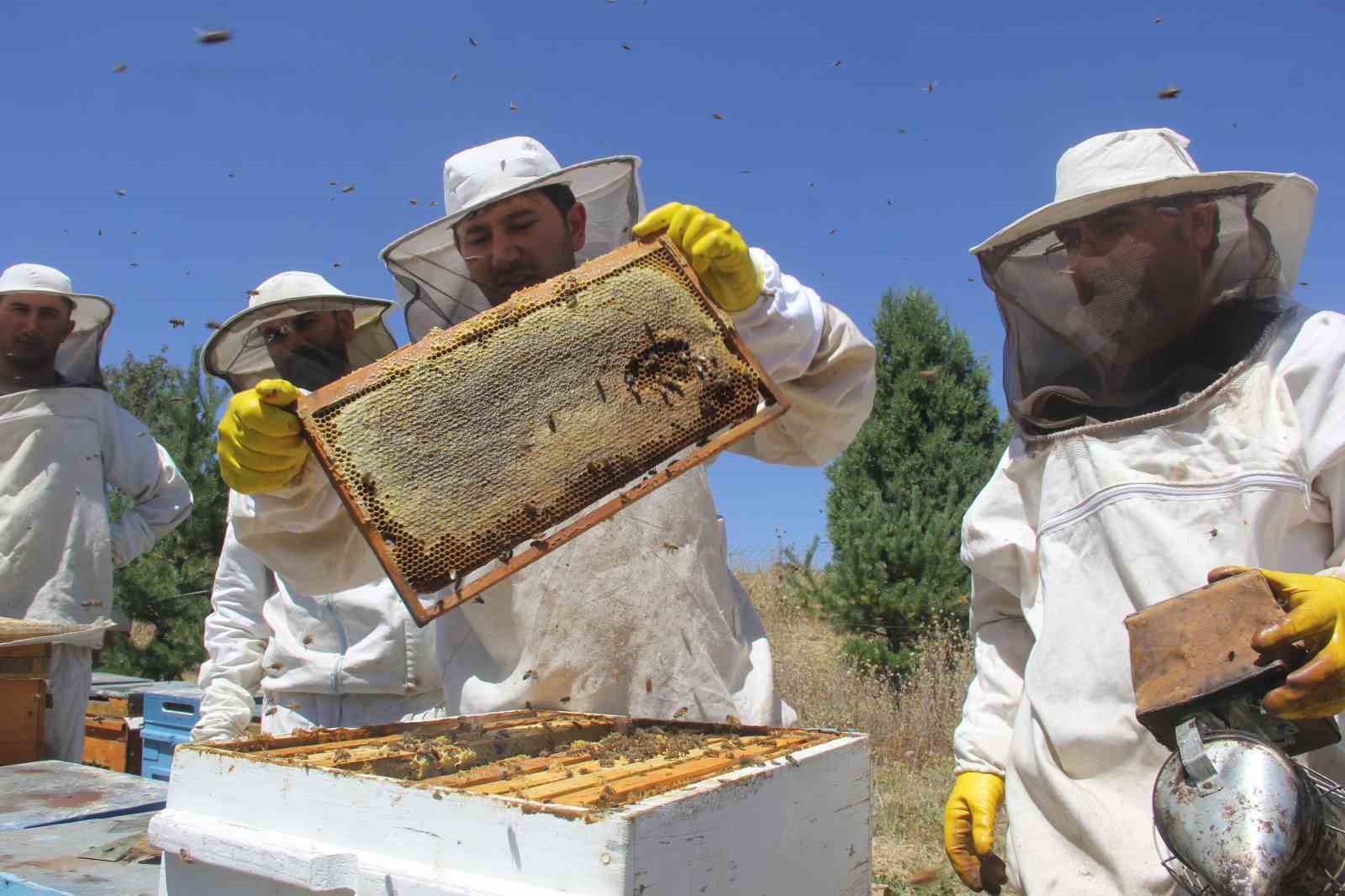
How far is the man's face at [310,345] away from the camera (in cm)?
372

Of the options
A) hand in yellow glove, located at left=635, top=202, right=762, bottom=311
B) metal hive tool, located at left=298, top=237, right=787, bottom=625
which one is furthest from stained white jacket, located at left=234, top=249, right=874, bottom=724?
metal hive tool, located at left=298, top=237, right=787, bottom=625

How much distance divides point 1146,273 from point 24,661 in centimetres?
461

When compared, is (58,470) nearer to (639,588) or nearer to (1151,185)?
(639,588)

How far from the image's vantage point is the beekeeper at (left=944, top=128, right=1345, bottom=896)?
2209 millimetres

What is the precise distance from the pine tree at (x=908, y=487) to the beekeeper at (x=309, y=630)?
6.94 m

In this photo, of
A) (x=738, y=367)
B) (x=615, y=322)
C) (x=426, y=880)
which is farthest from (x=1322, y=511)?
(x=426, y=880)

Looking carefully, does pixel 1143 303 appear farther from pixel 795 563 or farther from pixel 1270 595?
pixel 795 563

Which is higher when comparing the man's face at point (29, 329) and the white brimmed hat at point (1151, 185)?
the man's face at point (29, 329)

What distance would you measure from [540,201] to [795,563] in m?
10.3

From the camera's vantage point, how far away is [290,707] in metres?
4.36

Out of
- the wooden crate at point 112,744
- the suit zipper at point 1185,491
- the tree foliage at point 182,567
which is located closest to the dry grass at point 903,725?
the suit zipper at point 1185,491

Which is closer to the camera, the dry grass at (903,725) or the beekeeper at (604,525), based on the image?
the beekeeper at (604,525)

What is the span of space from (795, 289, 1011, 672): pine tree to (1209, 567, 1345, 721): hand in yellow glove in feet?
27.7

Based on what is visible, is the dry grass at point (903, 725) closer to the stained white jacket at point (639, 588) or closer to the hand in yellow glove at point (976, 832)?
the hand in yellow glove at point (976, 832)
